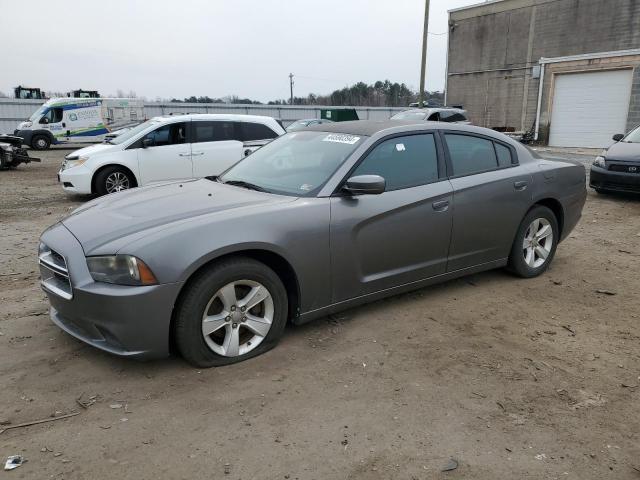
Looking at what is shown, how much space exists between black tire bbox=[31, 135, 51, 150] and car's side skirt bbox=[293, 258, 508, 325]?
23524 mm

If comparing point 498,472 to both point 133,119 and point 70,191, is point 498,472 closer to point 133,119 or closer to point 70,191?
point 70,191

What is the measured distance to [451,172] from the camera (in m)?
4.43

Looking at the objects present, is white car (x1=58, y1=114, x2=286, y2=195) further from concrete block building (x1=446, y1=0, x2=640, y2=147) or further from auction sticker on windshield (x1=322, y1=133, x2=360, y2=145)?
concrete block building (x1=446, y1=0, x2=640, y2=147)

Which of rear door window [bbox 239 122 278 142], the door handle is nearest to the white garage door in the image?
rear door window [bbox 239 122 278 142]

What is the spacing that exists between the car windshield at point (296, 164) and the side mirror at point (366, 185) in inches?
11.3

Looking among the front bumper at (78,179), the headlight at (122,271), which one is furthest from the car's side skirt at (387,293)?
the front bumper at (78,179)

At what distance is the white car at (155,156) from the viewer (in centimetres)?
954

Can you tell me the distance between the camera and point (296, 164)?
166 inches

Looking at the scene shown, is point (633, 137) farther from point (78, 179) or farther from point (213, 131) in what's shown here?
point (78, 179)

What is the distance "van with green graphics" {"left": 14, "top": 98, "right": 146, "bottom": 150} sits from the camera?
75.3 feet

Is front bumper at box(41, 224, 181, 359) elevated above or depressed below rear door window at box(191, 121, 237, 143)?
below

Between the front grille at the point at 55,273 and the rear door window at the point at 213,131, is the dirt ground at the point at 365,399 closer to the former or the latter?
the front grille at the point at 55,273

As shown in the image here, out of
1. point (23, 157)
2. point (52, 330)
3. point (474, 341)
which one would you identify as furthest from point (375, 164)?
point (23, 157)

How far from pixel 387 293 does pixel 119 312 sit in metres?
2.06
